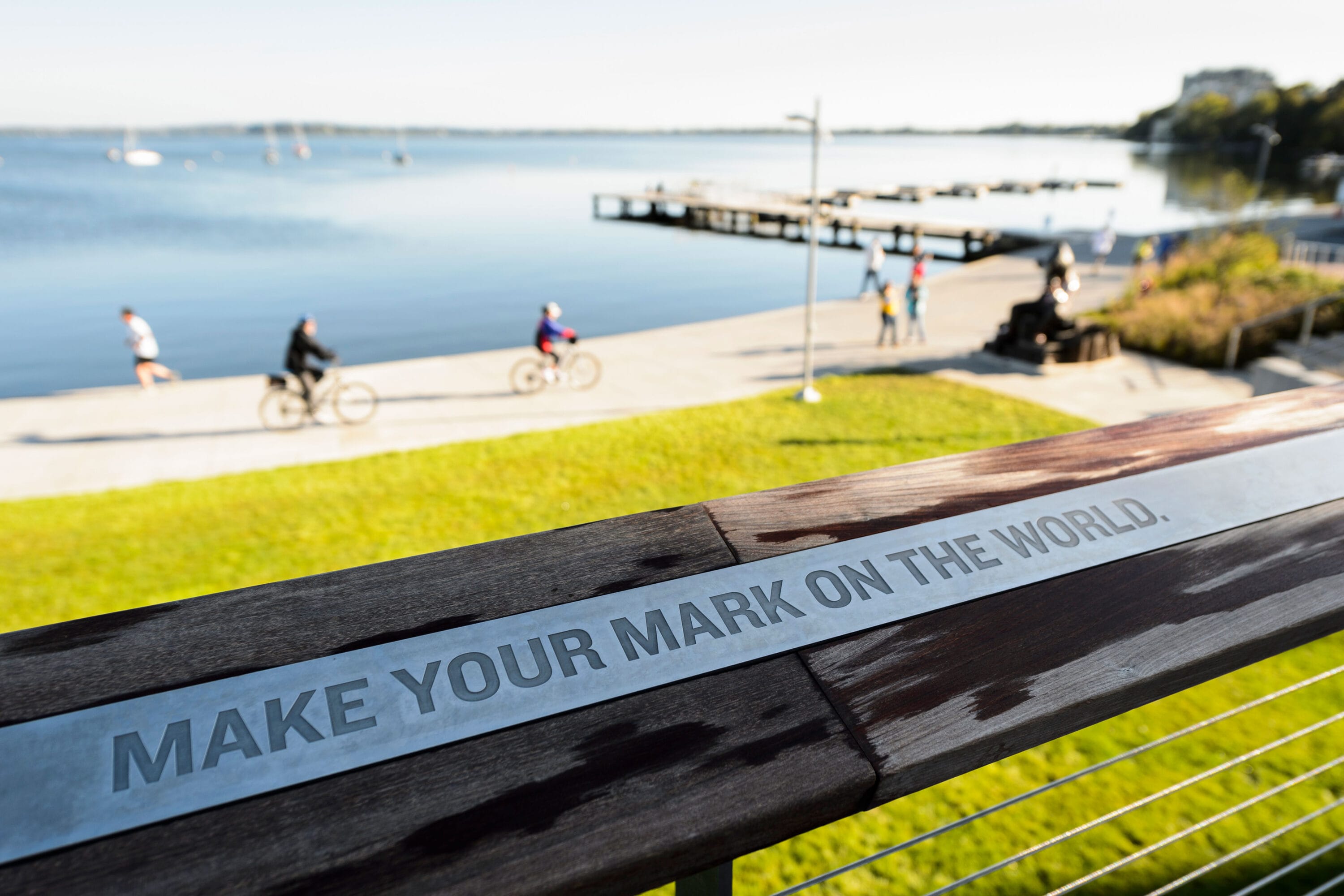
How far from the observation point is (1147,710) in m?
5.77

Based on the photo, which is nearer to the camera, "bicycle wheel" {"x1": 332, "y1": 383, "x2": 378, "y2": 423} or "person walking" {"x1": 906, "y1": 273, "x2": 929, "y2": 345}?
"bicycle wheel" {"x1": 332, "y1": 383, "x2": 378, "y2": 423}

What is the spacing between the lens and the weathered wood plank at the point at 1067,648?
1.08 meters

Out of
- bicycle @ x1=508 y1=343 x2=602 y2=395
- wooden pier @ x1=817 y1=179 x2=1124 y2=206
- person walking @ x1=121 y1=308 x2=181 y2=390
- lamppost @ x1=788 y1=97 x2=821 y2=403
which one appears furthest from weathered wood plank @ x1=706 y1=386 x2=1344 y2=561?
wooden pier @ x1=817 y1=179 x2=1124 y2=206

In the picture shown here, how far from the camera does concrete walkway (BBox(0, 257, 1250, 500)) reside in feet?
40.9

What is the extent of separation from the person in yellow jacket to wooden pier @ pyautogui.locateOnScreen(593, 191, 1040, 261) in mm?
24134

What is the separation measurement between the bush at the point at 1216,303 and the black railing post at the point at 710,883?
62.5 ft

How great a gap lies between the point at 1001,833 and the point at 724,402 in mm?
10480

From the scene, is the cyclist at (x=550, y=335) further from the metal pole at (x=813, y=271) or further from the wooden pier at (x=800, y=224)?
the wooden pier at (x=800, y=224)

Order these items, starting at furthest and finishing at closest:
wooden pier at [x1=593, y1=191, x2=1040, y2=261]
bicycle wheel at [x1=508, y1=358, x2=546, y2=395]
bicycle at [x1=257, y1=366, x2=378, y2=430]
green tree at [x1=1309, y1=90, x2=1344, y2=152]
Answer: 1. green tree at [x1=1309, y1=90, x2=1344, y2=152]
2. wooden pier at [x1=593, y1=191, x2=1040, y2=261]
3. bicycle wheel at [x1=508, y1=358, x2=546, y2=395]
4. bicycle at [x1=257, y1=366, x2=378, y2=430]

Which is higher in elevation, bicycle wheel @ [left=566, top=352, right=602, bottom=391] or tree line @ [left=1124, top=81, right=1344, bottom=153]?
tree line @ [left=1124, top=81, right=1344, bottom=153]

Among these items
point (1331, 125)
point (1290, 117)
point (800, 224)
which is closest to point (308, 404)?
point (800, 224)

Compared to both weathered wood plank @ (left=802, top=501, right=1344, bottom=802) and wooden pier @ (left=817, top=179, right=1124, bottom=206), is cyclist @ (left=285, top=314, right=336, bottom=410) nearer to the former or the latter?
weathered wood plank @ (left=802, top=501, right=1344, bottom=802)

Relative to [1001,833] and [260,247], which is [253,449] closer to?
[1001,833]

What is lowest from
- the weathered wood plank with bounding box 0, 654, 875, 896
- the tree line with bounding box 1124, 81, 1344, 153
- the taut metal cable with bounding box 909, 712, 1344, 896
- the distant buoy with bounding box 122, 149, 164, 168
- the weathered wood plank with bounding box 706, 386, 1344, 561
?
the taut metal cable with bounding box 909, 712, 1344, 896
